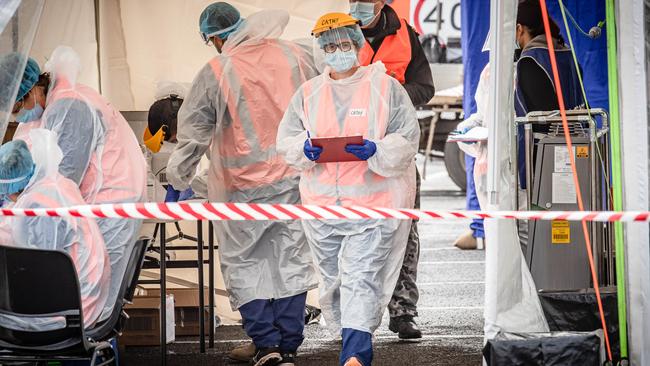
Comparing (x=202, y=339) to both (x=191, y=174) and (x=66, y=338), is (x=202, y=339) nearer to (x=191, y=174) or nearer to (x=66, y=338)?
(x=191, y=174)

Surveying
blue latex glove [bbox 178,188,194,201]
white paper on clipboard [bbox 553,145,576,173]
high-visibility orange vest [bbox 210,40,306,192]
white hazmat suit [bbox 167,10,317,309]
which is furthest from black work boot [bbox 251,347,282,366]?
white paper on clipboard [bbox 553,145,576,173]

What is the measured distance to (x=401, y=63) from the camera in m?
6.44

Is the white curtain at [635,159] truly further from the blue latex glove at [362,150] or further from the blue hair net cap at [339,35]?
the blue hair net cap at [339,35]

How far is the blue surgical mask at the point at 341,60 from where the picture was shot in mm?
5277

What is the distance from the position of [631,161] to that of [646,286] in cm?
51

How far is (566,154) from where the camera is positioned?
17.8 feet

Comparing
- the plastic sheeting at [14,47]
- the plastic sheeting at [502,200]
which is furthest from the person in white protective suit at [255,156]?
the plastic sheeting at [502,200]

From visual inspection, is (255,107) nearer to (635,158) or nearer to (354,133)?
(354,133)

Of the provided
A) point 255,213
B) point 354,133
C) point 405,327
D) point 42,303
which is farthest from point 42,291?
point 405,327

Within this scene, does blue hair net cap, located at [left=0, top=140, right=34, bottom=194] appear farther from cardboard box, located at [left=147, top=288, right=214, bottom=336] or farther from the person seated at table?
cardboard box, located at [left=147, top=288, right=214, bottom=336]

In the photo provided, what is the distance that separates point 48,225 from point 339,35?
171cm

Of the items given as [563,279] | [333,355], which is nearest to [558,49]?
[563,279]

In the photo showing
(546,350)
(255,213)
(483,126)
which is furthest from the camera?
(483,126)

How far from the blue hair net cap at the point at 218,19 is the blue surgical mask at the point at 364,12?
847mm
